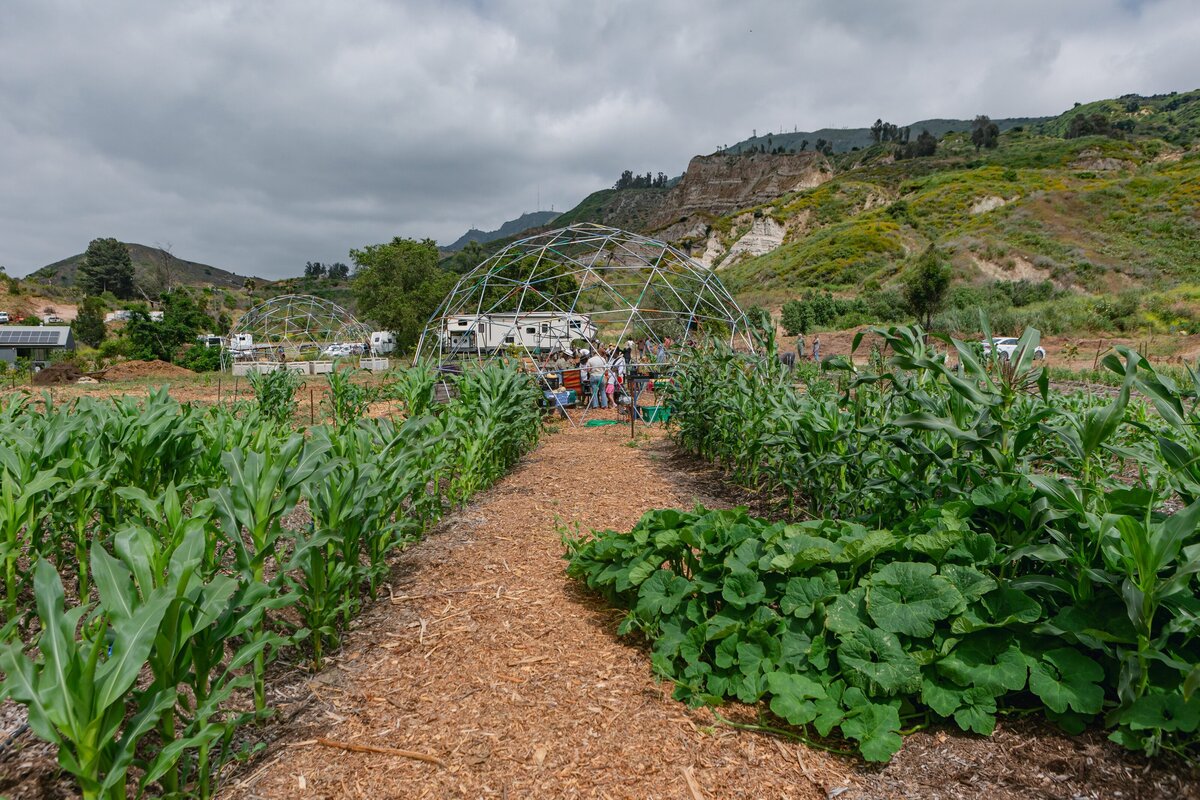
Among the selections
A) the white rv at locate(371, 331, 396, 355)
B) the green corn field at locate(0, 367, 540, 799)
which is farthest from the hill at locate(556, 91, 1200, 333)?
the green corn field at locate(0, 367, 540, 799)

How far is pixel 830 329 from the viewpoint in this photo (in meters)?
32.9

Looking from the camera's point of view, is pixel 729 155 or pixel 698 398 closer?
pixel 698 398

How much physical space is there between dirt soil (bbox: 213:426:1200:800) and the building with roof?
3658 centimetres

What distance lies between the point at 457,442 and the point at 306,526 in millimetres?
1380

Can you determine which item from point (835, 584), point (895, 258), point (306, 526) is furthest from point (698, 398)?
point (895, 258)

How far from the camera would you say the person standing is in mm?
12195

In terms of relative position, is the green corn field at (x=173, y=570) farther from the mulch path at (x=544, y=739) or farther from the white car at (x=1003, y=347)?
the white car at (x=1003, y=347)

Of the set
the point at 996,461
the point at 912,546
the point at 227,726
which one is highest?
the point at 996,461

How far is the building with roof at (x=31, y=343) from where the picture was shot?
2960 cm

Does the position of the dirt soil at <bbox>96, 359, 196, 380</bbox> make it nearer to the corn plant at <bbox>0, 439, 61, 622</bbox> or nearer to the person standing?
the person standing

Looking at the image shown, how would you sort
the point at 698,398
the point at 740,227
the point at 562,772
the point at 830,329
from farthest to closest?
the point at 740,227, the point at 830,329, the point at 698,398, the point at 562,772

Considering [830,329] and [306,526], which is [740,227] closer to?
[830,329]

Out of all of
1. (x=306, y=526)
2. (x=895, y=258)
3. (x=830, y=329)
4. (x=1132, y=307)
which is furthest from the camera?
(x=895, y=258)

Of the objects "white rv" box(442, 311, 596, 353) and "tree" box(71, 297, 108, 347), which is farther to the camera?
"tree" box(71, 297, 108, 347)
